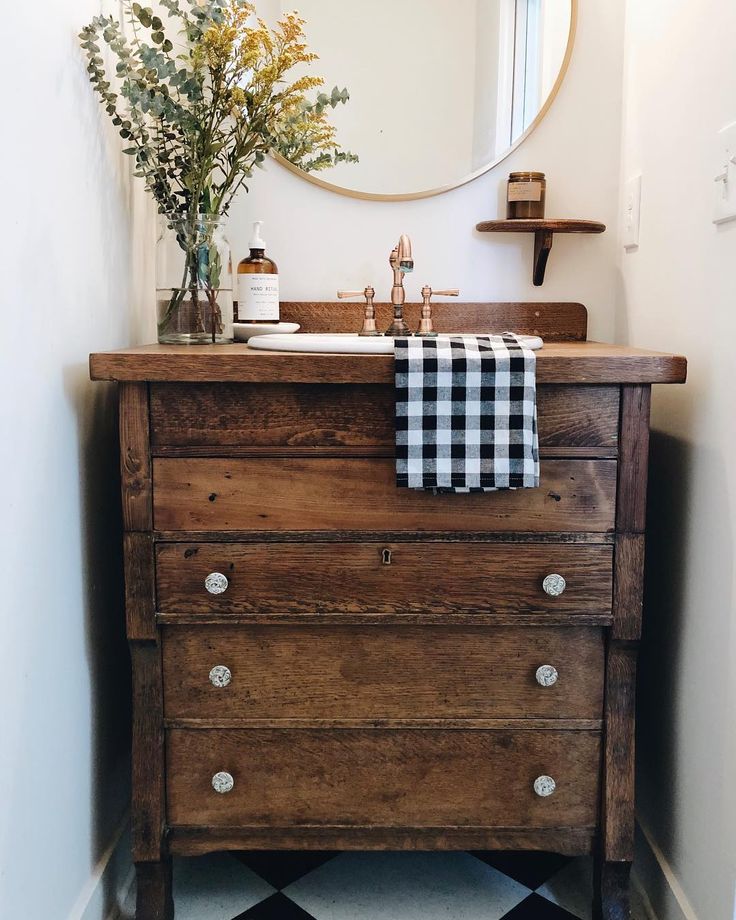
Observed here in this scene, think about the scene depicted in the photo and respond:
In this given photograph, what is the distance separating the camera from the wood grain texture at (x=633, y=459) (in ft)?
3.62

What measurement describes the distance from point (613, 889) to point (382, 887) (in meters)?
0.37

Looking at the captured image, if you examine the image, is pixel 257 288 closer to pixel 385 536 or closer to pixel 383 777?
pixel 385 536

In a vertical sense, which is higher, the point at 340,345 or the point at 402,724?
the point at 340,345

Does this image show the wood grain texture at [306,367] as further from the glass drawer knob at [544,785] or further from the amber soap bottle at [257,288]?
the glass drawer knob at [544,785]

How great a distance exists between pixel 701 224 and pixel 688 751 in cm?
75

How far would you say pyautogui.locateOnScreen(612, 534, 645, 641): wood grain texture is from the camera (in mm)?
1132

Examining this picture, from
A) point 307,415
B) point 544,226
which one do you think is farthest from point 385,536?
point 544,226

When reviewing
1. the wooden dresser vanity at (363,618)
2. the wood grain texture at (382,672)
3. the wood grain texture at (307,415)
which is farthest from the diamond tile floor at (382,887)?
the wood grain texture at (307,415)

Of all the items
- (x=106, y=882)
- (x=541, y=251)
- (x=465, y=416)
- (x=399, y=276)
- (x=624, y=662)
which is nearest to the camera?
(x=465, y=416)

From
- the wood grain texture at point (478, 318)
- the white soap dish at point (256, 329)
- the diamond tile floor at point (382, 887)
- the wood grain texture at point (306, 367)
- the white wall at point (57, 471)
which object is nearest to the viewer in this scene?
the white wall at point (57, 471)

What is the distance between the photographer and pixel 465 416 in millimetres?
1057

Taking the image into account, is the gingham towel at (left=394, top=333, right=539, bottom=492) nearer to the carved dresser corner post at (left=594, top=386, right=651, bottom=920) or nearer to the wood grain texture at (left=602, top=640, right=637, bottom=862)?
the carved dresser corner post at (left=594, top=386, right=651, bottom=920)

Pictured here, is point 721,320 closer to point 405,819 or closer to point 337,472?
point 337,472

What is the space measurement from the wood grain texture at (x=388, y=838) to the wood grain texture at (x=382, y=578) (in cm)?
33
